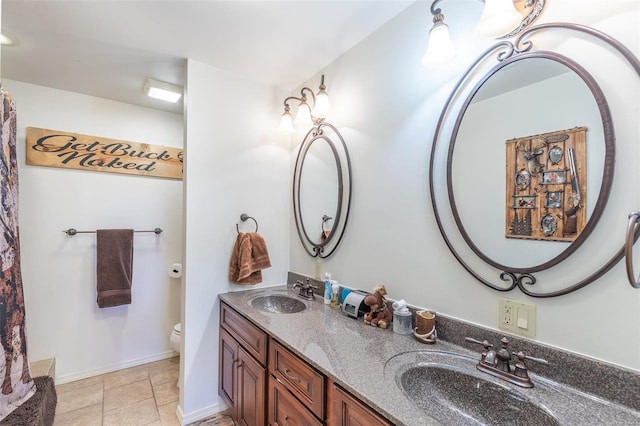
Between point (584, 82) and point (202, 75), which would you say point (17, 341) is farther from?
point (584, 82)

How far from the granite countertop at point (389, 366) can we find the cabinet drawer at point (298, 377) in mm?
50

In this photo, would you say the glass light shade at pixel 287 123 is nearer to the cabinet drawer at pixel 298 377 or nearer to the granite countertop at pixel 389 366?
the granite countertop at pixel 389 366

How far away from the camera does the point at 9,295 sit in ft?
4.26

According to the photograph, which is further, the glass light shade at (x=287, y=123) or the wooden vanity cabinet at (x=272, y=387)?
the glass light shade at (x=287, y=123)

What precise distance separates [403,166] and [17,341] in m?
2.05

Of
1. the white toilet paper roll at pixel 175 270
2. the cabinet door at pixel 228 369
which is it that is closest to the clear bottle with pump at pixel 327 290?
the cabinet door at pixel 228 369

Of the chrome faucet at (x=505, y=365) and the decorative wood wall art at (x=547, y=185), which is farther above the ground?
the decorative wood wall art at (x=547, y=185)

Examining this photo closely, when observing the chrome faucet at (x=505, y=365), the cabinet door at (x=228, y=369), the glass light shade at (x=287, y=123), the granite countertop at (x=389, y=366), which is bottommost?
the cabinet door at (x=228, y=369)

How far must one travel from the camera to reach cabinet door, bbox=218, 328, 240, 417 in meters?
1.76

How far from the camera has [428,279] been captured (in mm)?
1321

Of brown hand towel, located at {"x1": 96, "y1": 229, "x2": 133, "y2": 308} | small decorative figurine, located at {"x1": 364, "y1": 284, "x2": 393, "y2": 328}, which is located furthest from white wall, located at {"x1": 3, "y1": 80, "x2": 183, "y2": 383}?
small decorative figurine, located at {"x1": 364, "y1": 284, "x2": 393, "y2": 328}

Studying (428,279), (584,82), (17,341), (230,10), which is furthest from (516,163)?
(17,341)

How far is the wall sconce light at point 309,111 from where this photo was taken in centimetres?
184

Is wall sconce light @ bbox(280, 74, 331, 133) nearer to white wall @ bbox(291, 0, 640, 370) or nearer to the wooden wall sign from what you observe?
white wall @ bbox(291, 0, 640, 370)
